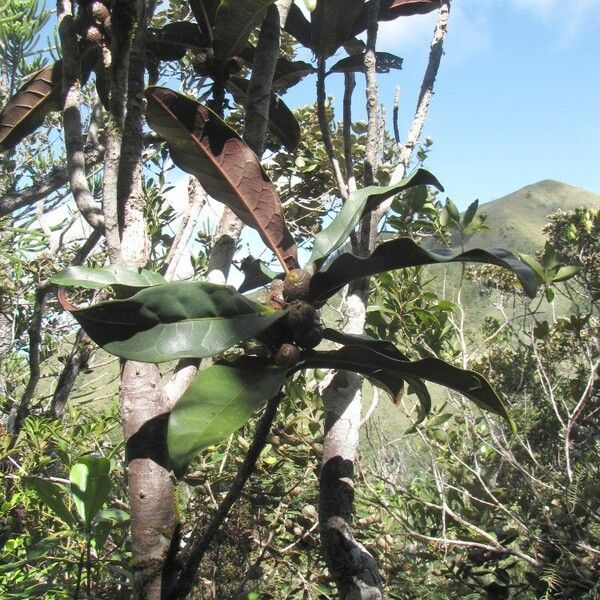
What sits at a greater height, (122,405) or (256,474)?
(122,405)

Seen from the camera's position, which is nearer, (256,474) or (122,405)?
(122,405)

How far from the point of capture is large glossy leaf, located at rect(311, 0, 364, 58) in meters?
1.64

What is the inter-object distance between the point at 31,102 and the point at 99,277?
3.85ft

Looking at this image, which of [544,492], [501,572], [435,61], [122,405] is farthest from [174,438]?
[544,492]

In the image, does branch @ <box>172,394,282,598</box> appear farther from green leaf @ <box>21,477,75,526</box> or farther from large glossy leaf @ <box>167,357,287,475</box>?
green leaf @ <box>21,477,75,526</box>

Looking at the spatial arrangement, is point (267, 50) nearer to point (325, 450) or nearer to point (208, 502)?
point (325, 450)

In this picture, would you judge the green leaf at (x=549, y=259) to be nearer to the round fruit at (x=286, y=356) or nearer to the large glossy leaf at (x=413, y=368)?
the large glossy leaf at (x=413, y=368)

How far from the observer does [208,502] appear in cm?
229

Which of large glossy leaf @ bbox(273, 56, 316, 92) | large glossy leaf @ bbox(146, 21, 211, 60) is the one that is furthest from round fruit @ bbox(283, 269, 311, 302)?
large glossy leaf @ bbox(273, 56, 316, 92)

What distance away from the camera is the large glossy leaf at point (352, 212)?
103 centimetres

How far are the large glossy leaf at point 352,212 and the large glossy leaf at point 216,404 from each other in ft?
0.84

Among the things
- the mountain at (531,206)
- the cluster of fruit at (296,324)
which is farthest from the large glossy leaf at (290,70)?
the mountain at (531,206)

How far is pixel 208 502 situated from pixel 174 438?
1.60 meters

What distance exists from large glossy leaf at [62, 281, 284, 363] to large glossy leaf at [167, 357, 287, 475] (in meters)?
0.06
